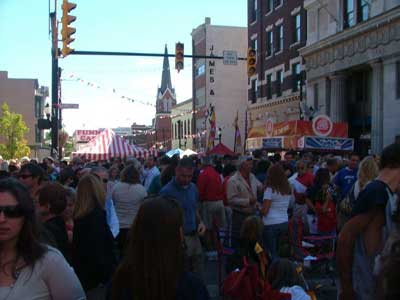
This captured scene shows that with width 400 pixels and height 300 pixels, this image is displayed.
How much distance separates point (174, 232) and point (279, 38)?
34334 millimetres

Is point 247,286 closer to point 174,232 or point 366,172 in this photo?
point 174,232

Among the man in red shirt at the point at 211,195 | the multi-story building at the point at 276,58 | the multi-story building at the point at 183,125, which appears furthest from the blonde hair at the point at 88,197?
the multi-story building at the point at 183,125

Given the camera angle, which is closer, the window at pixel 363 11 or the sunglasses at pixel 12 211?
the sunglasses at pixel 12 211

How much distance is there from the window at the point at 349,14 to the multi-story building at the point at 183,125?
4088 cm

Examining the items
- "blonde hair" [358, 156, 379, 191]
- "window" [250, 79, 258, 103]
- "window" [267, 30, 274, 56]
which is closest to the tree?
"window" [250, 79, 258, 103]

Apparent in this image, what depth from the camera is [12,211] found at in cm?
294

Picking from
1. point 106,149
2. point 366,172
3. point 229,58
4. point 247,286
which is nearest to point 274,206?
point 366,172

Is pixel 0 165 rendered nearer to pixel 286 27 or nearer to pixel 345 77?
pixel 345 77

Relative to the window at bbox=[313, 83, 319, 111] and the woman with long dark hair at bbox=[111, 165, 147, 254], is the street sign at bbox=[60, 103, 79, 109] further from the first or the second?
the woman with long dark hair at bbox=[111, 165, 147, 254]

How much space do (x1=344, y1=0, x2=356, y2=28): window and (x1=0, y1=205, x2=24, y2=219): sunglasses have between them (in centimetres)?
2483

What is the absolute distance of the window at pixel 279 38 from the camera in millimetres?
35562

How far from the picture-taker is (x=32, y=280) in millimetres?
2836

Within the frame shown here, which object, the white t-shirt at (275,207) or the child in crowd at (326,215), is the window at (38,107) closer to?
the child in crowd at (326,215)

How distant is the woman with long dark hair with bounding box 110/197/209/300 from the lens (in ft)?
8.94
